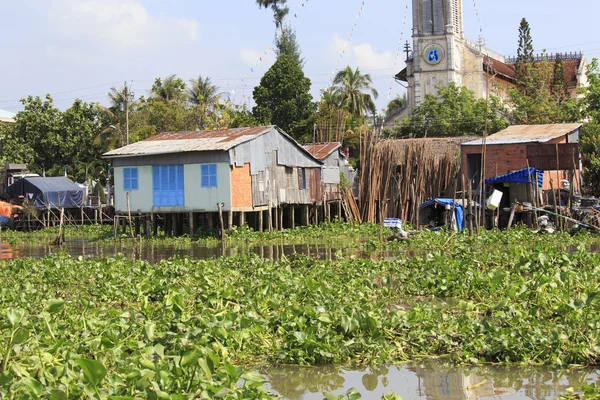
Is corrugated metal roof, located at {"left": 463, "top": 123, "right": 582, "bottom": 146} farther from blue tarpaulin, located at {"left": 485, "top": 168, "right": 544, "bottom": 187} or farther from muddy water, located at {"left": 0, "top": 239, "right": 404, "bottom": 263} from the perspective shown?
muddy water, located at {"left": 0, "top": 239, "right": 404, "bottom": 263}

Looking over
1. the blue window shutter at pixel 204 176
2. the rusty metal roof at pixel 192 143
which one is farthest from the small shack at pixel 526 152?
the blue window shutter at pixel 204 176

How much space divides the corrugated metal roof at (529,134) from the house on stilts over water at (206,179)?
278 inches

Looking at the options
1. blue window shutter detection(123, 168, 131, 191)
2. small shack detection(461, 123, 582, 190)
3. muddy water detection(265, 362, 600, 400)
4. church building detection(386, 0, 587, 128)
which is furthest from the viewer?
church building detection(386, 0, 587, 128)

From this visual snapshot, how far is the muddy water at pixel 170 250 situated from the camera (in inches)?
845

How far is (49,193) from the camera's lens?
36375 millimetres

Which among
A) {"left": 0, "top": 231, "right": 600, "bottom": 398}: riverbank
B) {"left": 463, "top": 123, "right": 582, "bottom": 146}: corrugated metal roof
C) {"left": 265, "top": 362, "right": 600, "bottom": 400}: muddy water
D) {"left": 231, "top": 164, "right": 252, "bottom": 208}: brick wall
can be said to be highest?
{"left": 463, "top": 123, "right": 582, "bottom": 146}: corrugated metal roof

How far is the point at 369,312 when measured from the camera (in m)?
8.48

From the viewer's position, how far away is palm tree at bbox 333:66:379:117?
48438mm

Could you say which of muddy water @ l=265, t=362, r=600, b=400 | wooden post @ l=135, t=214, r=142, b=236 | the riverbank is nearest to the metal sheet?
the riverbank

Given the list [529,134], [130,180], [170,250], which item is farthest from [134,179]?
[529,134]

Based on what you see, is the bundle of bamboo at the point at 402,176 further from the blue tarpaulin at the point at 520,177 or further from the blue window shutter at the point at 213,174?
the blue window shutter at the point at 213,174

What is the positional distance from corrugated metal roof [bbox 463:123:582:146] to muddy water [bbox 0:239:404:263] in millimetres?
7998

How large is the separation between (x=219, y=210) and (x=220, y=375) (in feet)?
66.1

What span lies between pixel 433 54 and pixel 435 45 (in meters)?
0.57
